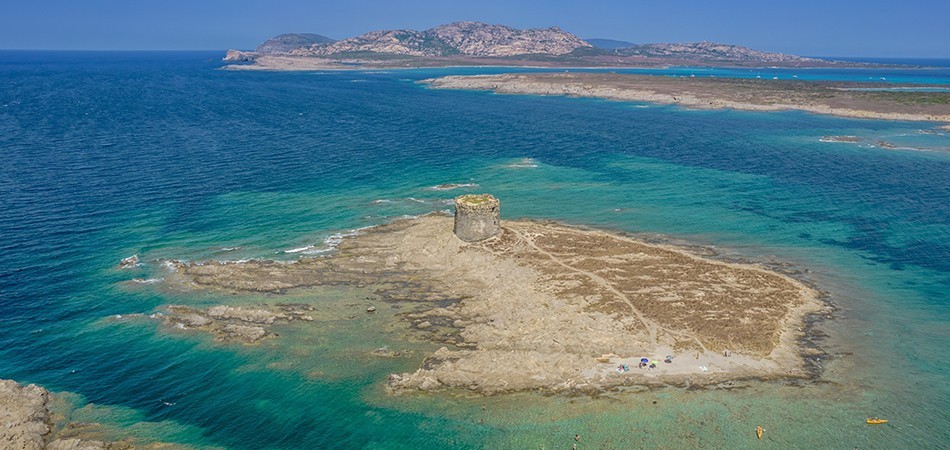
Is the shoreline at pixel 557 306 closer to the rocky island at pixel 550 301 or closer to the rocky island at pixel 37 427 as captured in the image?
the rocky island at pixel 550 301

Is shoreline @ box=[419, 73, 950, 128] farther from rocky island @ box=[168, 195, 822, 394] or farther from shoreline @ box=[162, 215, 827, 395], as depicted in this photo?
shoreline @ box=[162, 215, 827, 395]

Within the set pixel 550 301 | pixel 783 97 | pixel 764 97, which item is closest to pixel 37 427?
pixel 550 301

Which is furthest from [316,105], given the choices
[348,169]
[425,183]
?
[425,183]

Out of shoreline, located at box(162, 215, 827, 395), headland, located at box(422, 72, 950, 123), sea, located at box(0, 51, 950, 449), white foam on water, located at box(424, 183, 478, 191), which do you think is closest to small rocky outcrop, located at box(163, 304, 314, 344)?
sea, located at box(0, 51, 950, 449)

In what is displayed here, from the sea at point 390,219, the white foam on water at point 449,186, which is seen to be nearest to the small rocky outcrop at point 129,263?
the sea at point 390,219

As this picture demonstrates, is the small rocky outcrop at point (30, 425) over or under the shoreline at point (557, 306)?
under

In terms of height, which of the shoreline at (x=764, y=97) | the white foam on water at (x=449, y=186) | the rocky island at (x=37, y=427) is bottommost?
the rocky island at (x=37, y=427)
